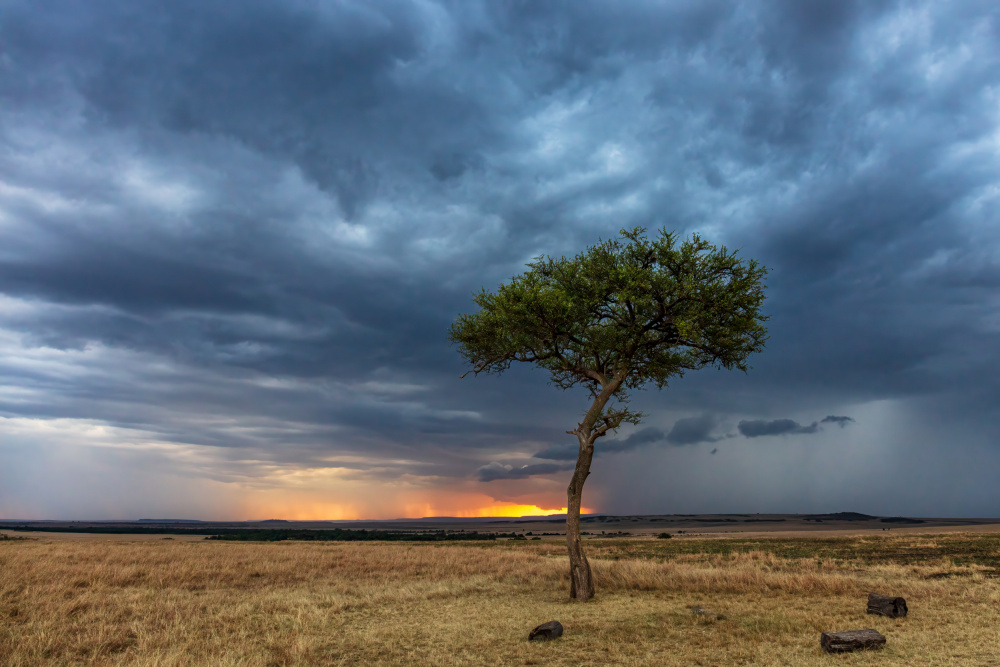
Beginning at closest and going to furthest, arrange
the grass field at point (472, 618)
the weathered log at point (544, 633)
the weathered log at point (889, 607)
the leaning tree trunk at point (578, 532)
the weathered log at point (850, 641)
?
the weathered log at point (850, 641)
the grass field at point (472, 618)
the weathered log at point (544, 633)
the weathered log at point (889, 607)
the leaning tree trunk at point (578, 532)

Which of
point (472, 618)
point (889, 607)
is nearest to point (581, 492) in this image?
Result: point (472, 618)

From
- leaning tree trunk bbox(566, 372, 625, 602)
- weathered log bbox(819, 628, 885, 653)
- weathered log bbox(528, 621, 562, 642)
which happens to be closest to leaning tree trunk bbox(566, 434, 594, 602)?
leaning tree trunk bbox(566, 372, 625, 602)

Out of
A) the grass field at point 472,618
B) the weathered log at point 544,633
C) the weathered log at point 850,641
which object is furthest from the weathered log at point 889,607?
the weathered log at point 544,633

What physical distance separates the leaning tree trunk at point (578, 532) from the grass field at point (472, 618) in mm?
925

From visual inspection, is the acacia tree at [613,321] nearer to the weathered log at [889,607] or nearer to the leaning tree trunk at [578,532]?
the leaning tree trunk at [578,532]

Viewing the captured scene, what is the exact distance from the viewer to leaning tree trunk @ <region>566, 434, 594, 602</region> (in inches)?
790

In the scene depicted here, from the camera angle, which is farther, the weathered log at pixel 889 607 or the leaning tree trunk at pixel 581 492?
the leaning tree trunk at pixel 581 492

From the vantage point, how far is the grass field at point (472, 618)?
1273cm

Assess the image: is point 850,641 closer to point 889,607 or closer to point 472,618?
point 889,607

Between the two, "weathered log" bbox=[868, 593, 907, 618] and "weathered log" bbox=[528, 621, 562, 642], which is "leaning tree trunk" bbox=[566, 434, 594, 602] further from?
"weathered log" bbox=[868, 593, 907, 618]

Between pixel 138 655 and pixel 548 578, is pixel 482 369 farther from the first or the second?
pixel 138 655

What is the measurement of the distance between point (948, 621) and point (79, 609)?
26353 mm

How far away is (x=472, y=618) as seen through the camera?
56.2 feet

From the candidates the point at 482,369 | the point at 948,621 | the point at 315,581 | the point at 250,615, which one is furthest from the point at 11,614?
the point at 948,621
